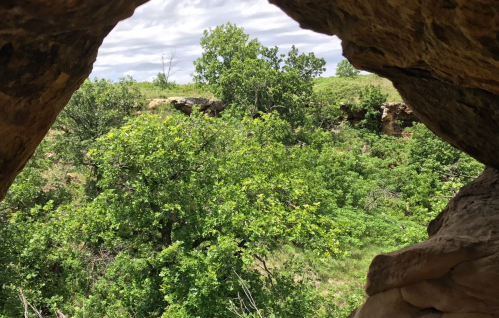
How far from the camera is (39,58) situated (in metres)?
3.04

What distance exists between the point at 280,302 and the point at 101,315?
5237 mm

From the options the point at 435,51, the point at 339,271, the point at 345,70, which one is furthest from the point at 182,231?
the point at 345,70

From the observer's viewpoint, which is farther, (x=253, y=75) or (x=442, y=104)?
(x=253, y=75)

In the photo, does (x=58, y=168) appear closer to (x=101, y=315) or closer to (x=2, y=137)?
(x=101, y=315)

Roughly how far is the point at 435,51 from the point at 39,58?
3.53 m

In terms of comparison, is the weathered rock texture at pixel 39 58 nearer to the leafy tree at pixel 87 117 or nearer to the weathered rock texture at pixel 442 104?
the weathered rock texture at pixel 442 104

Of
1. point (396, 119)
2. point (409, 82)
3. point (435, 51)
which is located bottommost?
point (396, 119)

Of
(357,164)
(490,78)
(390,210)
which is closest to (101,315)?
(490,78)

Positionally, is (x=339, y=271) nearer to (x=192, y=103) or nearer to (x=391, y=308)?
(x=391, y=308)

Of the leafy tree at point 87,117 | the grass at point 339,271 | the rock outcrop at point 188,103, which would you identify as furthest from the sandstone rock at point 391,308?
the rock outcrop at point 188,103

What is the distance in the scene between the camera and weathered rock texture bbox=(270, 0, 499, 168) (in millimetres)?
2608

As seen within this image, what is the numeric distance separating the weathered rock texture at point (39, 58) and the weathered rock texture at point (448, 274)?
161 inches

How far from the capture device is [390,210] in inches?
706

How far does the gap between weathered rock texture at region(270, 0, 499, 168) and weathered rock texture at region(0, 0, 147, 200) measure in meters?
2.46
